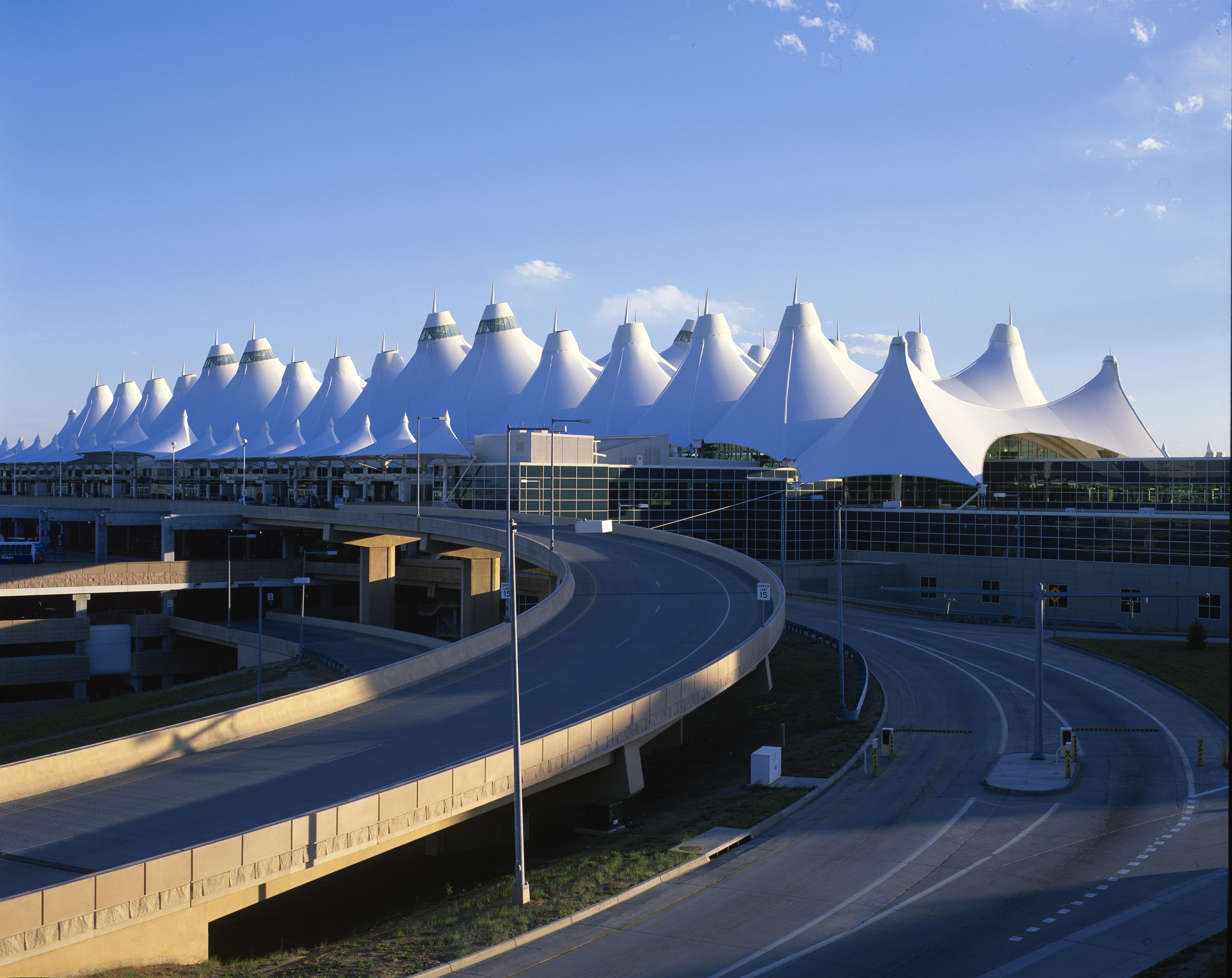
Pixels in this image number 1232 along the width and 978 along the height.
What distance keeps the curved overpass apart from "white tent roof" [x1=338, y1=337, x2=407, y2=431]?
9071 cm

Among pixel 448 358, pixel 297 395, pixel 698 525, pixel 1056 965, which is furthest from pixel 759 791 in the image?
pixel 297 395

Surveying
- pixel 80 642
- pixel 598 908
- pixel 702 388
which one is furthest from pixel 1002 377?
pixel 598 908

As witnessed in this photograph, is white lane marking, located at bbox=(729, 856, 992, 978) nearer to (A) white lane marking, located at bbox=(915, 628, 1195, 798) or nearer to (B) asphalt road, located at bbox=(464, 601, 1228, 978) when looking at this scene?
(B) asphalt road, located at bbox=(464, 601, 1228, 978)

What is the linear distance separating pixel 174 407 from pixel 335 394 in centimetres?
3659

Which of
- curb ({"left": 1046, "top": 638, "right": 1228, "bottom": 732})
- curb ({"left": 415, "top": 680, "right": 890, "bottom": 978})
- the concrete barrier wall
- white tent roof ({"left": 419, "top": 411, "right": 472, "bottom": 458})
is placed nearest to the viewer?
curb ({"left": 415, "top": 680, "right": 890, "bottom": 978})

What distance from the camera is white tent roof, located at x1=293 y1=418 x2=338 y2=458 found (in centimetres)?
9487

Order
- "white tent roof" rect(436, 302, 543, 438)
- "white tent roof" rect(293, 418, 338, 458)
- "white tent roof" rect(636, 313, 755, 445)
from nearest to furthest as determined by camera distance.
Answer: "white tent roof" rect(293, 418, 338, 458)
"white tent roof" rect(636, 313, 755, 445)
"white tent roof" rect(436, 302, 543, 438)

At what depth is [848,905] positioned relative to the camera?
63.6 ft

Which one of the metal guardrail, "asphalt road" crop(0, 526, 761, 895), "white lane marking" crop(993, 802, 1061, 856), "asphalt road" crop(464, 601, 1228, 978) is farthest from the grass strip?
"asphalt road" crop(0, 526, 761, 895)

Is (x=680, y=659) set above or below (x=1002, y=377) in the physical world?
below

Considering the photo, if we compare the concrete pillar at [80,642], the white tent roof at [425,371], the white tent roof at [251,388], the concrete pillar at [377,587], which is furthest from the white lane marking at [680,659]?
the white tent roof at [251,388]

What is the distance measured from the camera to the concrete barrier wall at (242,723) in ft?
68.4

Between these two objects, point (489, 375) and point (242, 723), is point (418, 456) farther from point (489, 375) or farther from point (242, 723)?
point (489, 375)

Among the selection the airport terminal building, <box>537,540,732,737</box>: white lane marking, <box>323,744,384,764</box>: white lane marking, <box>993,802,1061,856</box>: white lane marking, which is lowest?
<box>993,802,1061,856</box>: white lane marking
